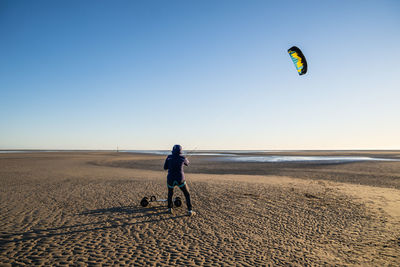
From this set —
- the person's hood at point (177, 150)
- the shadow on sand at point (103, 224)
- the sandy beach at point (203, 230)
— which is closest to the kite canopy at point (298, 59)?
the sandy beach at point (203, 230)

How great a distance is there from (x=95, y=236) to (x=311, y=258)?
16.1 ft

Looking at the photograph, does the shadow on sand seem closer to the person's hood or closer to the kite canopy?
the person's hood

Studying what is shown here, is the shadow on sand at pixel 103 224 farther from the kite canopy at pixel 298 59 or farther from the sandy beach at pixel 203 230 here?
the kite canopy at pixel 298 59

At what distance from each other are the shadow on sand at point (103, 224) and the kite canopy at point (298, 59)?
8.02 meters

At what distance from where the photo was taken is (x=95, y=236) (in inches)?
217

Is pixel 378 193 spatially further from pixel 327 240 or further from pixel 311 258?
pixel 311 258

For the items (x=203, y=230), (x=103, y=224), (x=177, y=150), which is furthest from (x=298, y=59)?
(x=103, y=224)

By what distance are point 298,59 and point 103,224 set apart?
1012cm

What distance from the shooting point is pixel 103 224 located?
252 inches

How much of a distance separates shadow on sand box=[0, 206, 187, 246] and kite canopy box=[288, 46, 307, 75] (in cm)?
802

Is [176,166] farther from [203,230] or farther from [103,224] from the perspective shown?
[103,224]

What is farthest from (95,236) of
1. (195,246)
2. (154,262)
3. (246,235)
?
(246,235)

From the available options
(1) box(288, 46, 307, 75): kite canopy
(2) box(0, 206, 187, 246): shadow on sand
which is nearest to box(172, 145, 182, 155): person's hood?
(2) box(0, 206, 187, 246): shadow on sand

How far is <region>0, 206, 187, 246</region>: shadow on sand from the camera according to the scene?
5.40 m
